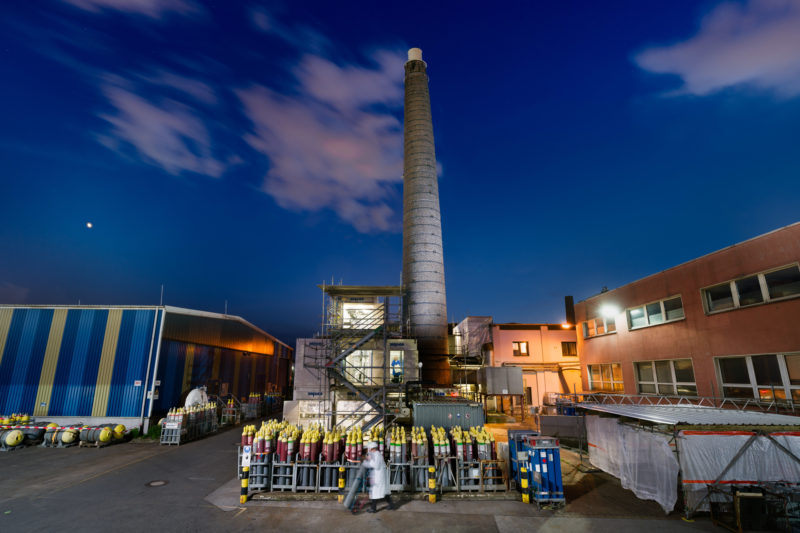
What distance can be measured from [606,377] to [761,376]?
1023cm

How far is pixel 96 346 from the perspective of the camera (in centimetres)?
2272

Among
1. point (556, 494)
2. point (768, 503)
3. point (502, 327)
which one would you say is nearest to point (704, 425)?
point (768, 503)

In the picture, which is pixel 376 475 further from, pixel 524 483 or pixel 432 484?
pixel 524 483

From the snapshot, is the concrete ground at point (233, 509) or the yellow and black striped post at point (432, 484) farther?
the yellow and black striped post at point (432, 484)

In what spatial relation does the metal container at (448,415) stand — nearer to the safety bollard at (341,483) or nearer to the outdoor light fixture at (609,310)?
the safety bollard at (341,483)

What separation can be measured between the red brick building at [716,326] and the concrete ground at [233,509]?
757 centimetres

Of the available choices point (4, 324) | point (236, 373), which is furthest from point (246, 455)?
point (236, 373)

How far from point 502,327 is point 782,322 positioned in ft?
65.2

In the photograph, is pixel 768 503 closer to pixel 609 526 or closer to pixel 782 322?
pixel 609 526

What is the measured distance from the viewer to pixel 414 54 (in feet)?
131

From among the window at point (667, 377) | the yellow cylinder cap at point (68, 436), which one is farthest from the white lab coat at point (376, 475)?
the yellow cylinder cap at point (68, 436)

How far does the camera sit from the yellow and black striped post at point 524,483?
10.9 m

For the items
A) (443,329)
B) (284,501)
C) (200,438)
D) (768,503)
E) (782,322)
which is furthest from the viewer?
(443,329)

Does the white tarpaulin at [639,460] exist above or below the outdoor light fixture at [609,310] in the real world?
below
